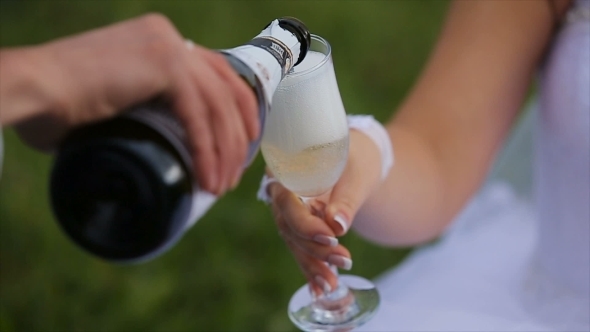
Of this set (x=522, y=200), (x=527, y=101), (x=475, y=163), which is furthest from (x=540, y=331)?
(x=527, y=101)

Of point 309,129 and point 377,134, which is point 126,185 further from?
point 377,134

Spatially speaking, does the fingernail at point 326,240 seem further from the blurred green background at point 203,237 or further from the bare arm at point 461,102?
the blurred green background at point 203,237

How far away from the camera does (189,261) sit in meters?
1.44

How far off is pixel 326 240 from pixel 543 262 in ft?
1.20

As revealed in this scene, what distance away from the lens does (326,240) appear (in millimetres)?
558

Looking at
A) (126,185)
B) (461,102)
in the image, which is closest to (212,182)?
(126,185)

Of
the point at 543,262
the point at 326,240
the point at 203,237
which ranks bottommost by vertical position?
the point at 203,237

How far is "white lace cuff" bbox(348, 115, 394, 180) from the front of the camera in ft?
2.20

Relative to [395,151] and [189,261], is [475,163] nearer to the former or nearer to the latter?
[395,151]

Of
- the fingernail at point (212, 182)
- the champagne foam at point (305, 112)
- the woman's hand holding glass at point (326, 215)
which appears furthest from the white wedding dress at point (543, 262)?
the fingernail at point (212, 182)

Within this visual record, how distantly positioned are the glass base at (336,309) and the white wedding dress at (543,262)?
0.07 m

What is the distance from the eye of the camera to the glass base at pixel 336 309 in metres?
0.62

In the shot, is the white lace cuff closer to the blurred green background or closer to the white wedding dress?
the white wedding dress

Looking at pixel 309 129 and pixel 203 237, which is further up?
pixel 309 129
